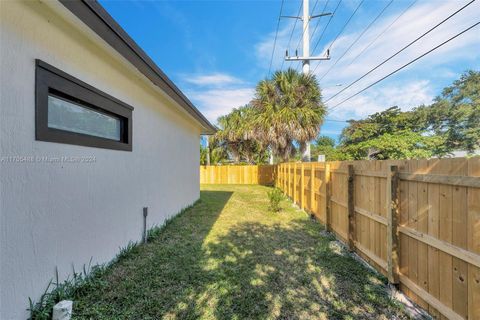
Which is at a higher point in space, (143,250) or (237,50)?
(237,50)

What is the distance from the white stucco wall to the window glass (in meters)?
0.24

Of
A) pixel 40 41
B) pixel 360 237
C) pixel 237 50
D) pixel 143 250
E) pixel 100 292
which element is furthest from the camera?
pixel 237 50

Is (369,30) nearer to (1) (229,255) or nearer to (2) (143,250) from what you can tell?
(1) (229,255)

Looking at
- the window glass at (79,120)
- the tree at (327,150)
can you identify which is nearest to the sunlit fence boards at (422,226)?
the window glass at (79,120)

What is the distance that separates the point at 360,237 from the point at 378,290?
1122 millimetres

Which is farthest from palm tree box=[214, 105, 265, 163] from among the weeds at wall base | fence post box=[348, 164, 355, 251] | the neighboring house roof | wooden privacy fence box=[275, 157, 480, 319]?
the weeds at wall base

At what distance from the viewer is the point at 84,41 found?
288cm

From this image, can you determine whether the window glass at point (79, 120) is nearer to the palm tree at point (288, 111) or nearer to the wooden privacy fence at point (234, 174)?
the palm tree at point (288, 111)

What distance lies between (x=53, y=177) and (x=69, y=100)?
2.90 ft

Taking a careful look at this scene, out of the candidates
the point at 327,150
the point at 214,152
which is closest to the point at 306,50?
the point at 214,152

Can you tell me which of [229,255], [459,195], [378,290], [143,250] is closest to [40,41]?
[143,250]

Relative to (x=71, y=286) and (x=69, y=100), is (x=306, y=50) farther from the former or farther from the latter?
(x=71, y=286)

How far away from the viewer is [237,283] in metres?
2.98

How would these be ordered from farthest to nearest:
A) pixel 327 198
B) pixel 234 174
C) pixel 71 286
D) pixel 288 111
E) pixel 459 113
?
1. pixel 459 113
2. pixel 234 174
3. pixel 288 111
4. pixel 327 198
5. pixel 71 286
